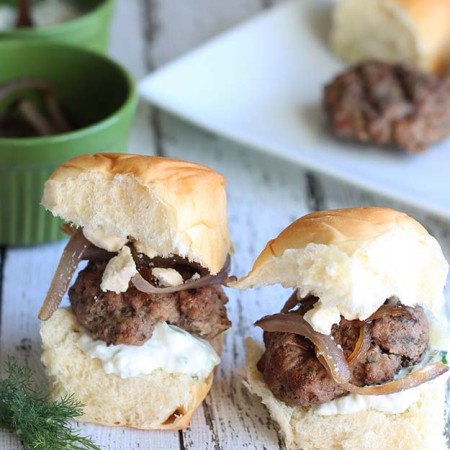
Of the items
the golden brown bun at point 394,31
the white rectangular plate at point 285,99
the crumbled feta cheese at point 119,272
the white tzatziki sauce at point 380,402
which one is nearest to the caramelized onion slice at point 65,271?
the crumbled feta cheese at point 119,272

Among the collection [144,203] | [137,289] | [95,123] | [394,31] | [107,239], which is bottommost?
[394,31]

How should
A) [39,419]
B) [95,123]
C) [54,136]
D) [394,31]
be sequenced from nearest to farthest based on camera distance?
1. [39,419]
2. [54,136]
3. [95,123]
4. [394,31]

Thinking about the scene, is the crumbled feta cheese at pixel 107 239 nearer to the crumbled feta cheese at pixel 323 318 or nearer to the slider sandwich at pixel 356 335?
the slider sandwich at pixel 356 335

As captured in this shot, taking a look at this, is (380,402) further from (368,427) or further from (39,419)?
(39,419)

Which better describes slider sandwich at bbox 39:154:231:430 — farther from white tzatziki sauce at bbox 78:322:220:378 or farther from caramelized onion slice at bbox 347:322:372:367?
caramelized onion slice at bbox 347:322:372:367

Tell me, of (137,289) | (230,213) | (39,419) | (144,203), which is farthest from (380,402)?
(230,213)

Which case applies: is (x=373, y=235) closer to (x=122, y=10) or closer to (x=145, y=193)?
(x=145, y=193)

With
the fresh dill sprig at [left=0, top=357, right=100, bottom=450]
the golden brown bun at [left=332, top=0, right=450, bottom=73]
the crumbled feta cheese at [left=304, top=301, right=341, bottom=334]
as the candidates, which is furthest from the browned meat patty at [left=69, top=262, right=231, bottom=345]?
the golden brown bun at [left=332, top=0, right=450, bottom=73]
